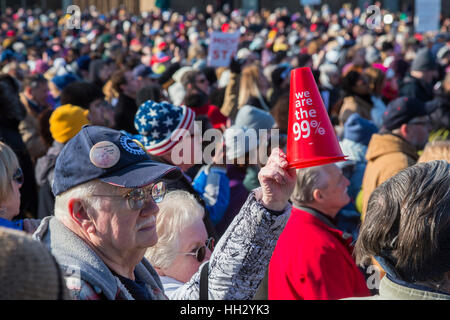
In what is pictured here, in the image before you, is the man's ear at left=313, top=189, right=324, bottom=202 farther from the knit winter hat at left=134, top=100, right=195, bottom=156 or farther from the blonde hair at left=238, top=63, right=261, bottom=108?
the blonde hair at left=238, top=63, right=261, bottom=108

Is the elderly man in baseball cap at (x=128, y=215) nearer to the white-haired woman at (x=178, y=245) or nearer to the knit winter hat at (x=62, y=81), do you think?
the white-haired woman at (x=178, y=245)

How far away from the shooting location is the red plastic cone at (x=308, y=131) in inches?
89.0

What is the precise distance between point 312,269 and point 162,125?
165 centimetres

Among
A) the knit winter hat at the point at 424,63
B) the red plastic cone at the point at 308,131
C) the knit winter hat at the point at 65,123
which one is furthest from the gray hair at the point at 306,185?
the knit winter hat at the point at 424,63

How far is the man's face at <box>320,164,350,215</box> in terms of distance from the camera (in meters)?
3.77

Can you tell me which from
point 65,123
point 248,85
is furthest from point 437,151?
point 248,85

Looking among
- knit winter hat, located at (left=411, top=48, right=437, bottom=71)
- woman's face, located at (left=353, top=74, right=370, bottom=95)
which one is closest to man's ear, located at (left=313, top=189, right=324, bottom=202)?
woman's face, located at (left=353, top=74, right=370, bottom=95)

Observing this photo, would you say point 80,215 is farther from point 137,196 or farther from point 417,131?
point 417,131

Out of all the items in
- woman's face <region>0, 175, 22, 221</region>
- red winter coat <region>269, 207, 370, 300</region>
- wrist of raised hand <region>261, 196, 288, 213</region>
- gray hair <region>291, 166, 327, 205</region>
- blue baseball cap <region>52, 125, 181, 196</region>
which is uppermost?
blue baseball cap <region>52, 125, 181, 196</region>

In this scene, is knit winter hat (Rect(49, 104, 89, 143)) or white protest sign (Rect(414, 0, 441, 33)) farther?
white protest sign (Rect(414, 0, 441, 33))

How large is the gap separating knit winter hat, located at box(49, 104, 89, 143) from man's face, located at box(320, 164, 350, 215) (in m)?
2.12

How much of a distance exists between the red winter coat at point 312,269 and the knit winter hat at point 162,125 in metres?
1.19

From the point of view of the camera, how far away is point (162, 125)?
438 cm
